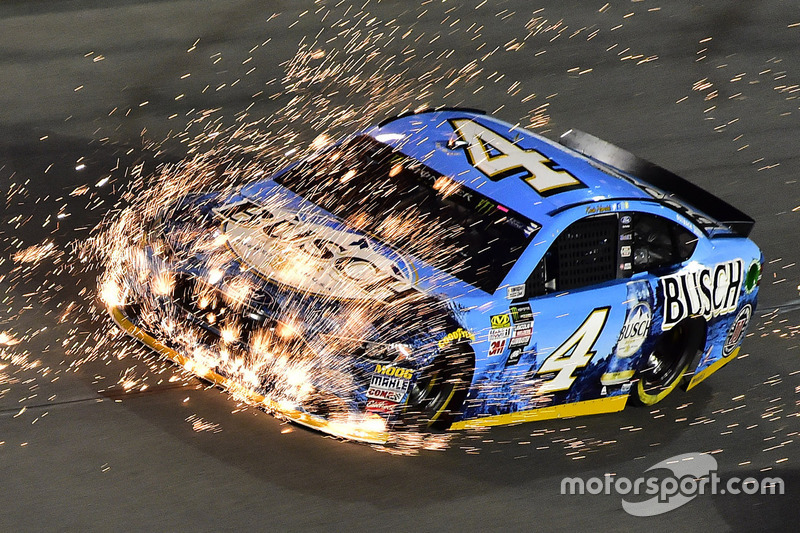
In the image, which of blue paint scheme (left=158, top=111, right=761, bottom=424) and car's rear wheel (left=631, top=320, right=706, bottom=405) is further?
car's rear wheel (left=631, top=320, right=706, bottom=405)

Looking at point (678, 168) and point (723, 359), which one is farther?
point (678, 168)

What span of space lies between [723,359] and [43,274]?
14.3 ft

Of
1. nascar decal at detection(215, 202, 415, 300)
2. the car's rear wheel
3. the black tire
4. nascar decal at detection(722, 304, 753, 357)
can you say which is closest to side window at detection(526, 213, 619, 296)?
the black tire

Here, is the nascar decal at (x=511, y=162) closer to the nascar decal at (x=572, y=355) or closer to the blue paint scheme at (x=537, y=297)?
the blue paint scheme at (x=537, y=297)

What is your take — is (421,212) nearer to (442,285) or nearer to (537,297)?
(442,285)

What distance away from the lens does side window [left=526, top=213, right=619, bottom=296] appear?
203 inches

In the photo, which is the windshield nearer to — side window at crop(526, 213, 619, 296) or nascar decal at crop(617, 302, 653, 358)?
side window at crop(526, 213, 619, 296)

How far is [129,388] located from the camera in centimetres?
550

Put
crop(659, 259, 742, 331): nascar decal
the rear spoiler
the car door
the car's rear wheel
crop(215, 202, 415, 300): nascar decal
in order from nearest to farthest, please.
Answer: crop(215, 202, 415, 300): nascar decal, the car door, crop(659, 259, 742, 331): nascar decal, the car's rear wheel, the rear spoiler

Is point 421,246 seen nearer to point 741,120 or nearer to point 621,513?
point 621,513

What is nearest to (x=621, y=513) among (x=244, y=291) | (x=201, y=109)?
(x=244, y=291)

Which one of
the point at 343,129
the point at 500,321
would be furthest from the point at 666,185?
the point at 343,129

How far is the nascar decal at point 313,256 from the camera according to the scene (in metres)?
4.85

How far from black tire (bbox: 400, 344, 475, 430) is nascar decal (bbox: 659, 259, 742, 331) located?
136 cm
